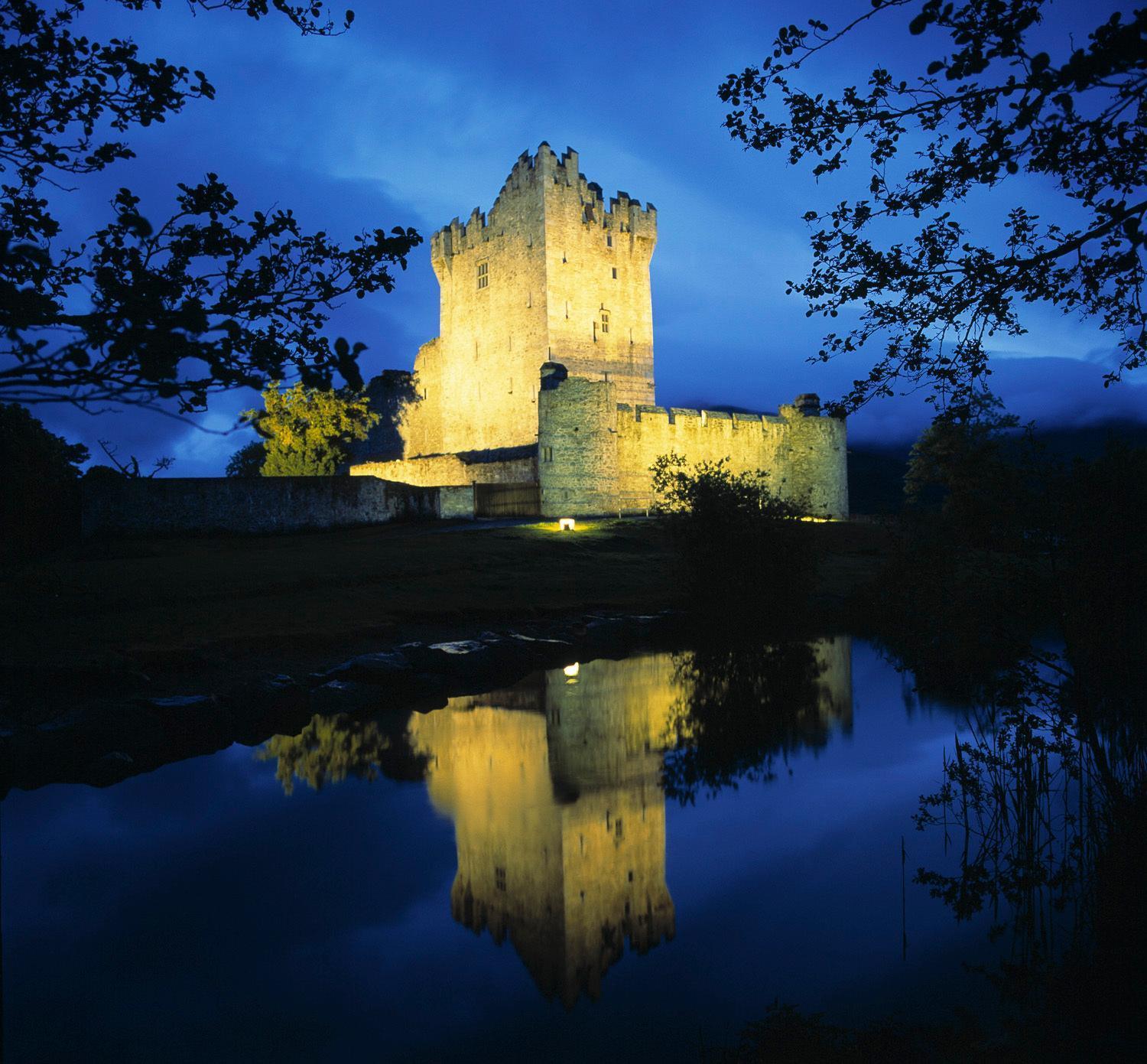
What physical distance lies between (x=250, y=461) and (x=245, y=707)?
35151mm

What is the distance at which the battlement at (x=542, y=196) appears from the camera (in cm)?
3706

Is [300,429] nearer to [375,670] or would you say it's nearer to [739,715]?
[375,670]

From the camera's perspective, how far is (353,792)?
7.72 meters

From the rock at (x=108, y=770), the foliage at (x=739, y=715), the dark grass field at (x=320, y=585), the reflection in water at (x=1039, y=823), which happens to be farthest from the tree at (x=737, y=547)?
the rock at (x=108, y=770)

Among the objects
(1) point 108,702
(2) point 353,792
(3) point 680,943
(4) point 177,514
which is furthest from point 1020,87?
(4) point 177,514

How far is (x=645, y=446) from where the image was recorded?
3219cm

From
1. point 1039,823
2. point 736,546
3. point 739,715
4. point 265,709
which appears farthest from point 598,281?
point 1039,823

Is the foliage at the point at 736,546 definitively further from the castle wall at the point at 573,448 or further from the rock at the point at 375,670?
the castle wall at the point at 573,448

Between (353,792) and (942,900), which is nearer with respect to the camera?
(942,900)

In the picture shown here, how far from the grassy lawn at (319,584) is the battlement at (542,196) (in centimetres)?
1711

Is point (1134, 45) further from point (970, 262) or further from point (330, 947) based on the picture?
point (330, 947)

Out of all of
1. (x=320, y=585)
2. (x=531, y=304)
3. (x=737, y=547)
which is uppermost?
(x=531, y=304)

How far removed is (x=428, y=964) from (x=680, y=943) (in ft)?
4.51

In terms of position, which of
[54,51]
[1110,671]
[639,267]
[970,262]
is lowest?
[1110,671]
